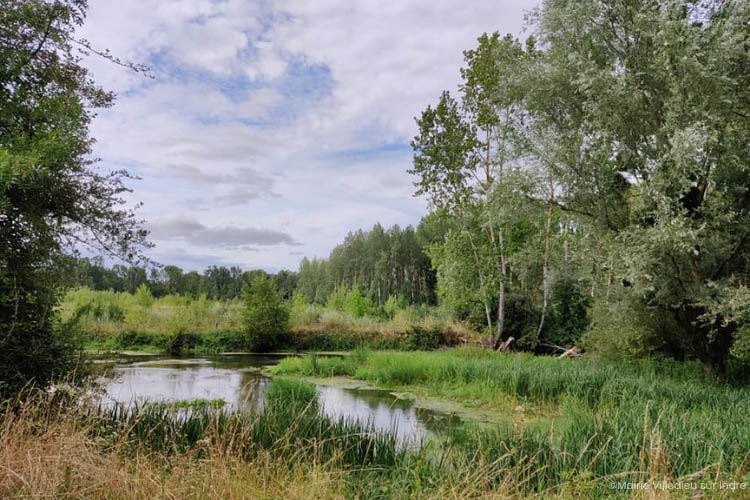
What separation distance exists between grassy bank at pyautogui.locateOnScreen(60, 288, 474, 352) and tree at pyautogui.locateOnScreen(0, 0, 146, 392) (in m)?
14.8

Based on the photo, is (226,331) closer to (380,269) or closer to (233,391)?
(233,391)

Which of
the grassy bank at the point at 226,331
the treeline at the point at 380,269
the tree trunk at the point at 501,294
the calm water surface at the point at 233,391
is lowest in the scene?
the calm water surface at the point at 233,391

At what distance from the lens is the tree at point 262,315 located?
67.1ft

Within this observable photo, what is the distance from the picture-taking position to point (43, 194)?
5.61 meters

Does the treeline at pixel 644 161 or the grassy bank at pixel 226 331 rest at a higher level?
the treeline at pixel 644 161

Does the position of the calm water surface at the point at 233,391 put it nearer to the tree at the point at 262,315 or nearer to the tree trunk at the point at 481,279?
the tree at the point at 262,315

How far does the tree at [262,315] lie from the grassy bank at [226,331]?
0.41 metres

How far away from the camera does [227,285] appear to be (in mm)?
66500

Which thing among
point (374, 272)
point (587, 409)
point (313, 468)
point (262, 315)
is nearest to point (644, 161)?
point (587, 409)

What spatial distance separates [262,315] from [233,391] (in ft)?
32.4

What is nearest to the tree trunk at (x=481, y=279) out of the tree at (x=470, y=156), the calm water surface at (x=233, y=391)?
the tree at (x=470, y=156)

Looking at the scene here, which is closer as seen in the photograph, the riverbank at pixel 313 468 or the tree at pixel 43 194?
the riverbank at pixel 313 468

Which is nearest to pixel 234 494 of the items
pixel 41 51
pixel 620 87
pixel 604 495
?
pixel 604 495

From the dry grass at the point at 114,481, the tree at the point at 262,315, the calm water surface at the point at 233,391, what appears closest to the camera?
the dry grass at the point at 114,481
